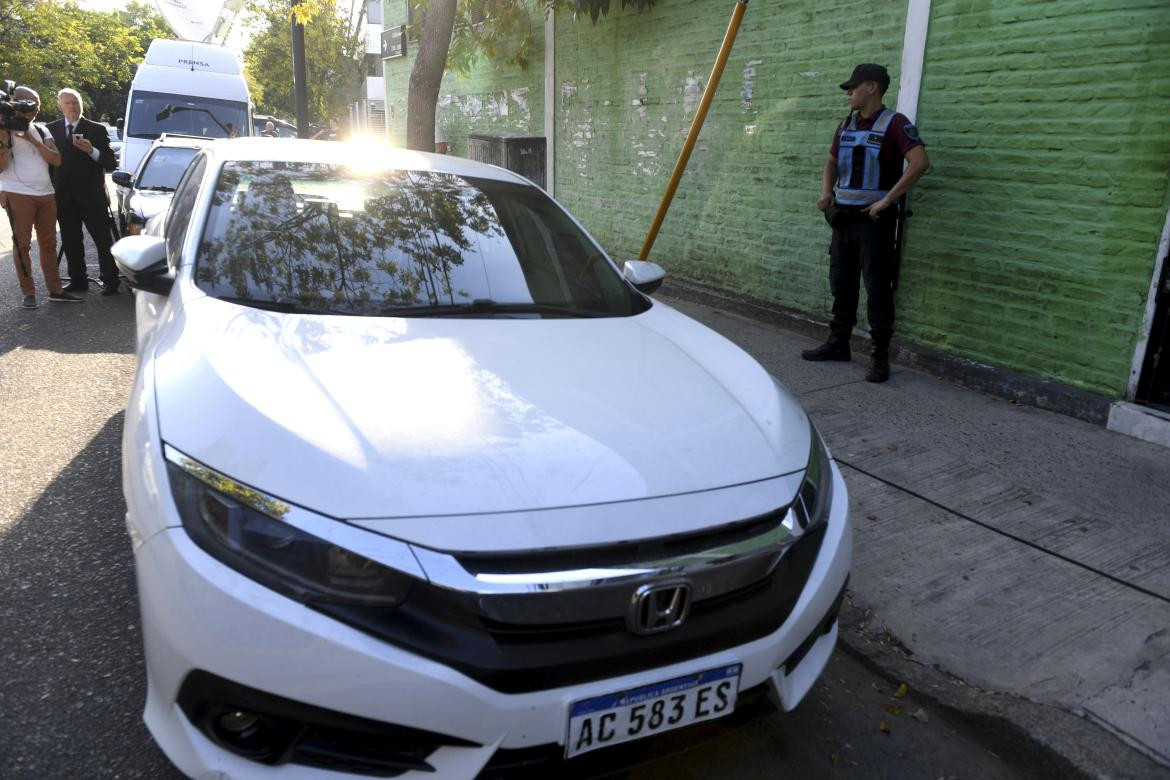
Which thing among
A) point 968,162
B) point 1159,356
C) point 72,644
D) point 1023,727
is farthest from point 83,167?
point 1159,356

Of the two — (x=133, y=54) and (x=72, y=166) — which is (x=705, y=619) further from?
(x=133, y=54)

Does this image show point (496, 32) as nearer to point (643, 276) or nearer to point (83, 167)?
point (83, 167)

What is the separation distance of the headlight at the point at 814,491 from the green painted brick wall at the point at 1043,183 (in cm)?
316

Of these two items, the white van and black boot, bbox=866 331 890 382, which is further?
the white van

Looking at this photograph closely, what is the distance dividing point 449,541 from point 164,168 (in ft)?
26.7

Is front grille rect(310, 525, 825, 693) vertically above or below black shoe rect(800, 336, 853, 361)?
above

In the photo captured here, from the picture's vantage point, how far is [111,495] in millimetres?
3641

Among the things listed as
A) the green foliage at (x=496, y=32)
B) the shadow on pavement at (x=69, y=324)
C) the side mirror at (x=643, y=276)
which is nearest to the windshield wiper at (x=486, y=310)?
the side mirror at (x=643, y=276)

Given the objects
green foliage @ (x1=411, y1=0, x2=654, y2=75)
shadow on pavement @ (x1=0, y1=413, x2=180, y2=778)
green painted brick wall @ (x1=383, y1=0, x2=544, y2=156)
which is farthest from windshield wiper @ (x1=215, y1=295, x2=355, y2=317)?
green painted brick wall @ (x1=383, y1=0, x2=544, y2=156)

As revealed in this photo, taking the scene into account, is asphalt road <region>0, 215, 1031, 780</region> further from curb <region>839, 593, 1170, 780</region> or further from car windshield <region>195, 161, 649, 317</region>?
car windshield <region>195, 161, 649, 317</region>

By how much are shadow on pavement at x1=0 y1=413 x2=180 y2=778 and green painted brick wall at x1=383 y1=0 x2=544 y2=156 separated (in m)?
8.82

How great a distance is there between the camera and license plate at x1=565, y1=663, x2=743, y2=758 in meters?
1.71

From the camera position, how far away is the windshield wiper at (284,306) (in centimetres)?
253

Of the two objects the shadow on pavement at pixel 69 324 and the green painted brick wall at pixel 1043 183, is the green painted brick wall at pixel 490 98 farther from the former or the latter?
the green painted brick wall at pixel 1043 183
